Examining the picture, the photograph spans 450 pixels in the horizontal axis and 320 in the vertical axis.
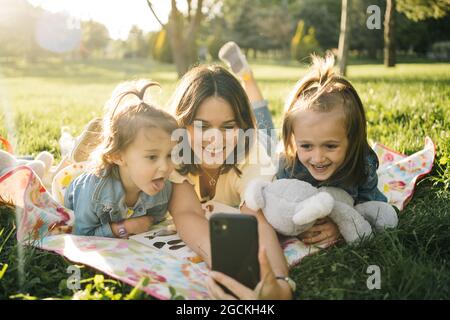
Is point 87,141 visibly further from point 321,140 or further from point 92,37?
point 92,37

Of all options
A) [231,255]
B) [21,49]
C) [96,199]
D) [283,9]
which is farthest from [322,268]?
[283,9]

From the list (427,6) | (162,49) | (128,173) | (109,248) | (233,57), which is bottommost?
(109,248)

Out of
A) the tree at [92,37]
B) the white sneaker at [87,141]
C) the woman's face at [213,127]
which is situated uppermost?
the tree at [92,37]

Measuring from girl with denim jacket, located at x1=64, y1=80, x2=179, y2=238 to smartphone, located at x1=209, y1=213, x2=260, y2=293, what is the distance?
2.39 feet

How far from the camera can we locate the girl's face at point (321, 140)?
239 cm

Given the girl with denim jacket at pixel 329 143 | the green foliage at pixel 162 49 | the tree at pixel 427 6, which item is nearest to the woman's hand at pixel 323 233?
the girl with denim jacket at pixel 329 143

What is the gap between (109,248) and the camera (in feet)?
7.42

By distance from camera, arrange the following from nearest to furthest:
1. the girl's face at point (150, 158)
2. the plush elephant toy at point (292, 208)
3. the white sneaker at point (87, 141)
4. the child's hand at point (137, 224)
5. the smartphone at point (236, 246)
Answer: the smartphone at point (236, 246) → the plush elephant toy at point (292, 208) → the girl's face at point (150, 158) → the child's hand at point (137, 224) → the white sneaker at point (87, 141)

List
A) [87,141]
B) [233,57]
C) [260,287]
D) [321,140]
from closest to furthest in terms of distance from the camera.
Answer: [260,287], [321,140], [87,141], [233,57]

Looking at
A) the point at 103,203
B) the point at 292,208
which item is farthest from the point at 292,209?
the point at 103,203

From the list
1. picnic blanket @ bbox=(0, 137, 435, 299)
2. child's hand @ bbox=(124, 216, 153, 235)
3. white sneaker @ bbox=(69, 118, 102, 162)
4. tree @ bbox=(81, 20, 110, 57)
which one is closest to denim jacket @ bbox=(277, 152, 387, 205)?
picnic blanket @ bbox=(0, 137, 435, 299)

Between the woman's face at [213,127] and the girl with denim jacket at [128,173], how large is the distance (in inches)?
6.6

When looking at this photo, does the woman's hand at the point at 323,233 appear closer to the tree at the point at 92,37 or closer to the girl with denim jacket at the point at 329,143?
the girl with denim jacket at the point at 329,143

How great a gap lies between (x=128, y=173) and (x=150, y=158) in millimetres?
191
